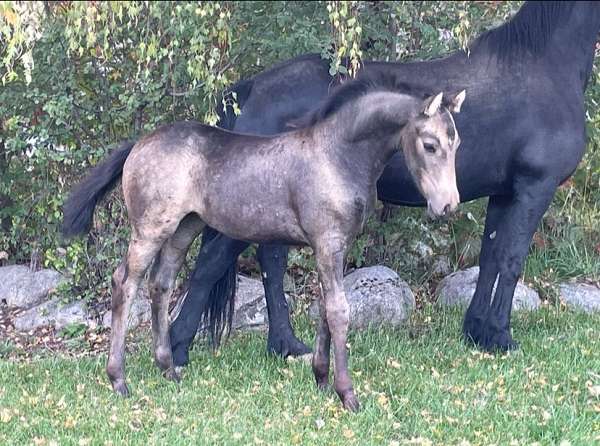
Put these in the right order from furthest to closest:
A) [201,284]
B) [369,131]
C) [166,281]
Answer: [201,284] < [166,281] < [369,131]

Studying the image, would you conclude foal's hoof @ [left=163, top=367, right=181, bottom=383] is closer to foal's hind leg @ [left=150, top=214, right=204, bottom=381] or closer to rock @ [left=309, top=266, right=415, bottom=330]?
foal's hind leg @ [left=150, top=214, right=204, bottom=381]

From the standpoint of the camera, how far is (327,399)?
17.1 feet

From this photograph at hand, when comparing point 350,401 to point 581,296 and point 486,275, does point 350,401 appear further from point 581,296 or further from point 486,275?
point 581,296

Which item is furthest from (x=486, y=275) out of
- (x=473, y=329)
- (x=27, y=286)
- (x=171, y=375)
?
(x=27, y=286)

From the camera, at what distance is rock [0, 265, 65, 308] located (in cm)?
833

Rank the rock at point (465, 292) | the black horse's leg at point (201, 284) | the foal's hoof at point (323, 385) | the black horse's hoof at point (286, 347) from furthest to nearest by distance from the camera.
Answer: the rock at point (465, 292) → the black horse's hoof at point (286, 347) → the black horse's leg at point (201, 284) → the foal's hoof at point (323, 385)

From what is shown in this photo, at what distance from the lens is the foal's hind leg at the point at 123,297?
5.44 metres

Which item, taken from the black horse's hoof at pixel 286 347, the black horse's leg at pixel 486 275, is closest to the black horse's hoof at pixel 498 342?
the black horse's leg at pixel 486 275

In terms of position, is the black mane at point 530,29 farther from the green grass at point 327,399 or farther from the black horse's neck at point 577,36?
the green grass at point 327,399

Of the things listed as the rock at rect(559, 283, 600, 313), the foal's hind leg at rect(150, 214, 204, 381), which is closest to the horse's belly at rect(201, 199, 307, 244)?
the foal's hind leg at rect(150, 214, 204, 381)

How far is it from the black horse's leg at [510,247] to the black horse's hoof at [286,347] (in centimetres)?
119

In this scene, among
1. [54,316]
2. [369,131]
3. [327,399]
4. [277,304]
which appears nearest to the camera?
[369,131]

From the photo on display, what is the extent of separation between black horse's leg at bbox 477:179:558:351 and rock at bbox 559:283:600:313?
161 cm

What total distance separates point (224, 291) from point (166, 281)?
0.63m
